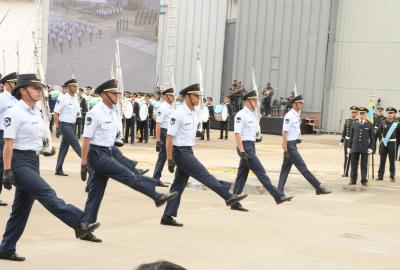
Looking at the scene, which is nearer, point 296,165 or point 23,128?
point 23,128

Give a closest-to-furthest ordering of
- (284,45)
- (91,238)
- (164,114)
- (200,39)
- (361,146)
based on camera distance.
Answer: (91,238) → (164,114) → (361,146) → (284,45) → (200,39)

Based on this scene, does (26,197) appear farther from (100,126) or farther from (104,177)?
(100,126)

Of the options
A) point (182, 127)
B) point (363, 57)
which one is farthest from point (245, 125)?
point (363, 57)

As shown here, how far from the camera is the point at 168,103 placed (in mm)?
17453

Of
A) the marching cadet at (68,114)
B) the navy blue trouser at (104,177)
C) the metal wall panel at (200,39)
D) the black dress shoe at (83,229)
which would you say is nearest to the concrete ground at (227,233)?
the black dress shoe at (83,229)

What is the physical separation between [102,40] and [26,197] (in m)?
35.8

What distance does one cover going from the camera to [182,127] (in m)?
11.0

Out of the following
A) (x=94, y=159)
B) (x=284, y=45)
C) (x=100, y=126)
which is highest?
(x=284, y=45)

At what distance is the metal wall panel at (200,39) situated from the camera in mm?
43469

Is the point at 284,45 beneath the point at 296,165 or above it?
above

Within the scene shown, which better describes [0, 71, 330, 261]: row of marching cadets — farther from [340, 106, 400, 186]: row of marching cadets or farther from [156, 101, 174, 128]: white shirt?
[340, 106, 400, 186]: row of marching cadets

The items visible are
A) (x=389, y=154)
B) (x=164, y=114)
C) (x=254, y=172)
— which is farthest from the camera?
(x=389, y=154)

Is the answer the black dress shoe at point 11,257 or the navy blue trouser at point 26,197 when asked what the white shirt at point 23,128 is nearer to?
the navy blue trouser at point 26,197

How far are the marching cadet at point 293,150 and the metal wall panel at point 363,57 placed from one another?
25138 mm
